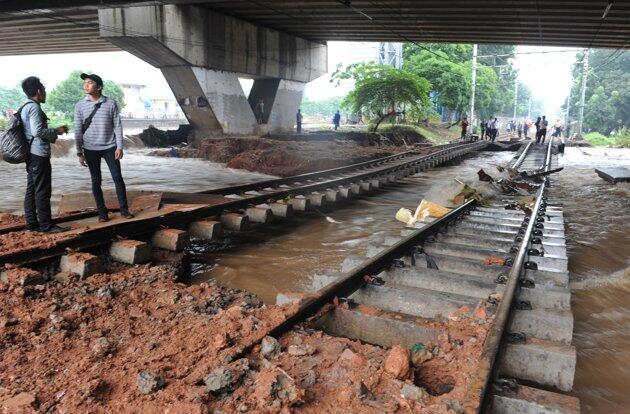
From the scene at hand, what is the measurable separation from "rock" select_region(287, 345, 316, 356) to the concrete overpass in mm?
11993

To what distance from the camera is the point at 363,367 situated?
2354 millimetres

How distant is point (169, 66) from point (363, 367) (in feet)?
53.5

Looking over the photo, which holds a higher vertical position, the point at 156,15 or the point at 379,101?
the point at 156,15

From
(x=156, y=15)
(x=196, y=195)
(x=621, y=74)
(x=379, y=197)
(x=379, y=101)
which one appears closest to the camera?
(x=196, y=195)

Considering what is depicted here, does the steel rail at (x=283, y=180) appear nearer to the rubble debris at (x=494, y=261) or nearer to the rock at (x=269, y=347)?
the rubble debris at (x=494, y=261)

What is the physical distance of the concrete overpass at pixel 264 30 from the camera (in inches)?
563

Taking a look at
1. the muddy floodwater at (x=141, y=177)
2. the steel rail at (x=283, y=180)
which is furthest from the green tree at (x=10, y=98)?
the steel rail at (x=283, y=180)

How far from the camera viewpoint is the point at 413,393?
81.7 inches

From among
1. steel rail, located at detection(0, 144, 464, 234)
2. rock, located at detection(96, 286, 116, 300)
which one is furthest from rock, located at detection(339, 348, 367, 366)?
steel rail, located at detection(0, 144, 464, 234)

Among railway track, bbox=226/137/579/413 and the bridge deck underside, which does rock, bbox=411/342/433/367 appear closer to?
railway track, bbox=226/137/579/413

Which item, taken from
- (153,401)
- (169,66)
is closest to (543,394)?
(153,401)

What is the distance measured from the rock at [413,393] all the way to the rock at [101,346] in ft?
5.52

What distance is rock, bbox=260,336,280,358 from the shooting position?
242 centimetres

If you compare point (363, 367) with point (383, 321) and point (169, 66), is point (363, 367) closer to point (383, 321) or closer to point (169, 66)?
point (383, 321)
